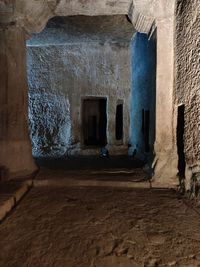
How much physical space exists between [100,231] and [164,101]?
174cm

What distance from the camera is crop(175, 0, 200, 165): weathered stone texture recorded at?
225cm

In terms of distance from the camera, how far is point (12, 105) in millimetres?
3039

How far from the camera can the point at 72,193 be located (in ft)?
8.25

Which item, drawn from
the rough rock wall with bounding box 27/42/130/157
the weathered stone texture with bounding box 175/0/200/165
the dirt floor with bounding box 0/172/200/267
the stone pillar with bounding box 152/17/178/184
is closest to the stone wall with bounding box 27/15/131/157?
the rough rock wall with bounding box 27/42/130/157

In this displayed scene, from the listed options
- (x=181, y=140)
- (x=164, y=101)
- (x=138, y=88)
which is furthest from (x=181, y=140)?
(x=138, y=88)

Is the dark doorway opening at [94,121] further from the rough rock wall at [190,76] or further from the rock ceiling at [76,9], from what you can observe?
the rough rock wall at [190,76]

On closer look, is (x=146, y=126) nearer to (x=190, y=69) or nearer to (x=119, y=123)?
(x=119, y=123)

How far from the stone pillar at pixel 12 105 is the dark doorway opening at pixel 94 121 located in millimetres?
4606

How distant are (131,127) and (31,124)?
8.30ft

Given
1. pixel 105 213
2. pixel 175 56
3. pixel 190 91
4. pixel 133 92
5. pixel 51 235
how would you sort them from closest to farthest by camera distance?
pixel 51 235, pixel 105 213, pixel 190 91, pixel 175 56, pixel 133 92

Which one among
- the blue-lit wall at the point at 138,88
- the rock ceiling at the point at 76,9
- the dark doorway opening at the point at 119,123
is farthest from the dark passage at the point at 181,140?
the dark doorway opening at the point at 119,123

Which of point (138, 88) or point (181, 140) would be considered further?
point (138, 88)

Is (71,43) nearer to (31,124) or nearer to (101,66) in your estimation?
(101,66)

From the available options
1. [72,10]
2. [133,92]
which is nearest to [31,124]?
[133,92]
